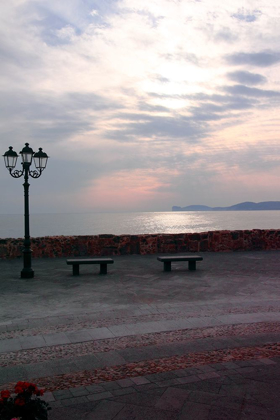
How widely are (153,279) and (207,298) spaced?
2.58 m

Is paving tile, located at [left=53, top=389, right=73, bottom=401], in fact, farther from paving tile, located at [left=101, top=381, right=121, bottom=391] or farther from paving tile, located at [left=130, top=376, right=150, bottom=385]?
paving tile, located at [left=130, top=376, right=150, bottom=385]

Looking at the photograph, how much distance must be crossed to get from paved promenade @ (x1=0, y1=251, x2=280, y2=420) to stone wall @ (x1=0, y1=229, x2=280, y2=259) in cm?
461

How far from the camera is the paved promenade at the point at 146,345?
419 centimetres

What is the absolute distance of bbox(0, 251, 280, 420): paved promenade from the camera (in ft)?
13.8

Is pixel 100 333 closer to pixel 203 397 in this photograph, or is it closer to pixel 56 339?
pixel 56 339

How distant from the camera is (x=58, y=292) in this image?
983 cm

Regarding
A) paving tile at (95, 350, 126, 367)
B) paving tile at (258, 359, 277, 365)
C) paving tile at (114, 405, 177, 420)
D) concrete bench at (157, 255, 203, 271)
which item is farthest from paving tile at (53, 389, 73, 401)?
concrete bench at (157, 255, 203, 271)

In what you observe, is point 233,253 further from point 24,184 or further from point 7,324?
point 7,324

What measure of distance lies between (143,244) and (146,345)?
11.3 meters

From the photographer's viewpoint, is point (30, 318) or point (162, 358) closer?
point (162, 358)

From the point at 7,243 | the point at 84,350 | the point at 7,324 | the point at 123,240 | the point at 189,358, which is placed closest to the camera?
the point at 189,358

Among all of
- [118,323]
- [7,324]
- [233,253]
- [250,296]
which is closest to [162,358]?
[118,323]

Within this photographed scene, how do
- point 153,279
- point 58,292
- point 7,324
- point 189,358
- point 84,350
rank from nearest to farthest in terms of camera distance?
point 189,358 → point 84,350 → point 7,324 → point 58,292 → point 153,279

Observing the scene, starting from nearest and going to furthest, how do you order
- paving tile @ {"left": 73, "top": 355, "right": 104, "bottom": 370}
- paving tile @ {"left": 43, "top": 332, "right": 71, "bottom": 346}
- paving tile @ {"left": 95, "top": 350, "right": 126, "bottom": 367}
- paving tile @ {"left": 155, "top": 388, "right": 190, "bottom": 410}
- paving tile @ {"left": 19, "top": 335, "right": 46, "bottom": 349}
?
paving tile @ {"left": 155, "top": 388, "right": 190, "bottom": 410} < paving tile @ {"left": 73, "top": 355, "right": 104, "bottom": 370} < paving tile @ {"left": 95, "top": 350, "right": 126, "bottom": 367} < paving tile @ {"left": 19, "top": 335, "right": 46, "bottom": 349} < paving tile @ {"left": 43, "top": 332, "right": 71, "bottom": 346}
